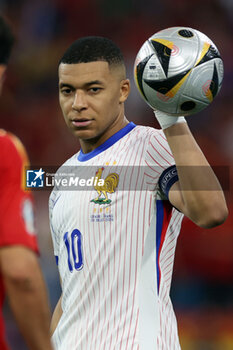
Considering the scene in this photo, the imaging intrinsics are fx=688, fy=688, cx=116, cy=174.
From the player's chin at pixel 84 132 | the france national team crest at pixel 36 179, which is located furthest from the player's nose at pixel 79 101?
the france national team crest at pixel 36 179

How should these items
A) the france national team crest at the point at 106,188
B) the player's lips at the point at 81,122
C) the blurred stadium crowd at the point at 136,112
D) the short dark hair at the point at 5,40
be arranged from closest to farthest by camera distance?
the short dark hair at the point at 5,40 → the france national team crest at the point at 106,188 → the player's lips at the point at 81,122 → the blurred stadium crowd at the point at 136,112

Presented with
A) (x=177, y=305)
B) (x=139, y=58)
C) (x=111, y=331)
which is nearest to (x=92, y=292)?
(x=111, y=331)

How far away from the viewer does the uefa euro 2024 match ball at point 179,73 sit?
3191 mm

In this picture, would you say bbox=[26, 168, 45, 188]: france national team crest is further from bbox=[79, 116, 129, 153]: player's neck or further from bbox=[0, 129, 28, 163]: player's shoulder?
bbox=[0, 129, 28, 163]: player's shoulder

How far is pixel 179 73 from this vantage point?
3186 millimetres

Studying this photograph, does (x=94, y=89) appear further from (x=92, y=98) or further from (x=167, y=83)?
(x=167, y=83)

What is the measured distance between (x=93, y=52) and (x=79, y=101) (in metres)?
0.33

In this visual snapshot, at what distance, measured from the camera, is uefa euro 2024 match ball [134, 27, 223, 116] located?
3.19 meters

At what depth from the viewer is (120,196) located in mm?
3594

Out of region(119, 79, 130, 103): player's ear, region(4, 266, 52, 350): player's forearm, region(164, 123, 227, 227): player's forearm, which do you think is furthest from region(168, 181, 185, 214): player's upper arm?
region(4, 266, 52, 350): player's forearm

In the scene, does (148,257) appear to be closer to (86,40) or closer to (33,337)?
(33,337)

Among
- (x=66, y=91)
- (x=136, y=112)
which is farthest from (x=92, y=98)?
(x=136, y=112)

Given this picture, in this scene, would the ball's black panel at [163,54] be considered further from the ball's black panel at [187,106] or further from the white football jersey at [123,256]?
the white football jersey at [123,256]

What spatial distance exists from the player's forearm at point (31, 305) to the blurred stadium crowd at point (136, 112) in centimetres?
598
